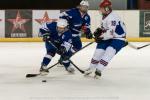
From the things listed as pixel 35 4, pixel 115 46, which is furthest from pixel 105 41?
pixel 35 4

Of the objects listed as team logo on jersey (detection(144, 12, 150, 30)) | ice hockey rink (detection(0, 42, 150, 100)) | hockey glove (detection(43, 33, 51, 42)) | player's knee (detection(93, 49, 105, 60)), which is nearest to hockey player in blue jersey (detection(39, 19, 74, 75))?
hockey glove (detection(43, 33, 51, 42))

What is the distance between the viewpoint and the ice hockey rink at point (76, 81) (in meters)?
4.58

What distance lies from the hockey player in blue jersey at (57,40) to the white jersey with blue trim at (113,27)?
0.41m

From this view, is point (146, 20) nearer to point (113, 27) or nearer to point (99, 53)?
point (99, 53)

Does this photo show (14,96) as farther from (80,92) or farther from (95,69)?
(95,69)

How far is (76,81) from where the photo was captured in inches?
215

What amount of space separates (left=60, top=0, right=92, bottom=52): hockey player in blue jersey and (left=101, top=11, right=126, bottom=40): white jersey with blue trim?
501 mm

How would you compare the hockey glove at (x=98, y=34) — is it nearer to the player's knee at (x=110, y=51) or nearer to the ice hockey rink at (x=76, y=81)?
the player's knee at (x=110, y=51)

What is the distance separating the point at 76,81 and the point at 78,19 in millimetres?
994

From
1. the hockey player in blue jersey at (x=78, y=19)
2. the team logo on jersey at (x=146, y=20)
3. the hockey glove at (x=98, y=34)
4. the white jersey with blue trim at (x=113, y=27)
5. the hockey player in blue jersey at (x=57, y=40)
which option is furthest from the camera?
the team logo on jersey at (x=146, y=20)

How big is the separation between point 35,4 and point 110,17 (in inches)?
284

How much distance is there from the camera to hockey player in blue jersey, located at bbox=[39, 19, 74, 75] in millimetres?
5613

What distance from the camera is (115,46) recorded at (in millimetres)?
5539

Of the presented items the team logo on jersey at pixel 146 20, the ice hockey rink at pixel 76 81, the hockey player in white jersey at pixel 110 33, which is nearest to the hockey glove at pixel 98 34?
the hockey player in white jersey at pixel 110 33
